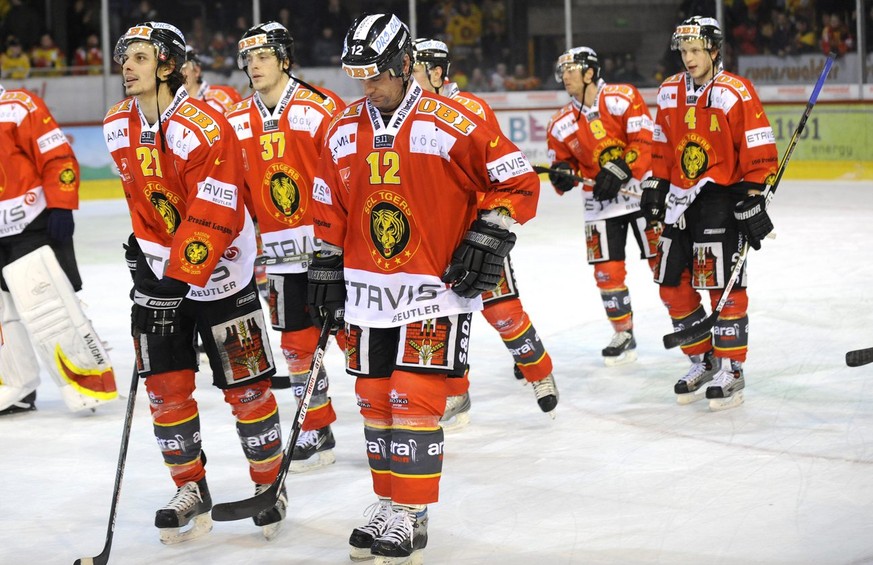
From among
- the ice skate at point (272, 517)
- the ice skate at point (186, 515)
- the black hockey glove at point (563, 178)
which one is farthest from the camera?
the black hockey glove at point (563, 178)

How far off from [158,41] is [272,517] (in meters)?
1.43

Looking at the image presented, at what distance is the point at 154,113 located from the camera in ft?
11.4

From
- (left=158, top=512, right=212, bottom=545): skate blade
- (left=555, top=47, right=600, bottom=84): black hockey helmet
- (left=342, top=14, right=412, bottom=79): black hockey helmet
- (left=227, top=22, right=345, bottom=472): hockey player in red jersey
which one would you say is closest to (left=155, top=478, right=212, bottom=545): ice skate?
(left=158, top=512, right=212, bottom=545): skate blade

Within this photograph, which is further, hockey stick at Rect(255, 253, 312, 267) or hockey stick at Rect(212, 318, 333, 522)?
hockey stick at Rect(255, 253, 312, 267)

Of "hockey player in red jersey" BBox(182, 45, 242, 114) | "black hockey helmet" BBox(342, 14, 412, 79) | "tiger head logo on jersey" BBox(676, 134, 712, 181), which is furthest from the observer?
"hockey player in red jersey" BBox(182, 45, 242, 114)

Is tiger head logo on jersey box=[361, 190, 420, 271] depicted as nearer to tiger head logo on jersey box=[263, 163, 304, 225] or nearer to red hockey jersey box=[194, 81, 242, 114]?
tiger head logo on jersey box=[263, 163, 304, 225]

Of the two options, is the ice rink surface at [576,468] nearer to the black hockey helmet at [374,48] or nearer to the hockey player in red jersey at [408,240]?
the hockey player in red jersey at [408,240]

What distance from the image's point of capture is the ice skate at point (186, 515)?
11.7ft

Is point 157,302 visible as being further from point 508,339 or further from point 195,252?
point 508,339

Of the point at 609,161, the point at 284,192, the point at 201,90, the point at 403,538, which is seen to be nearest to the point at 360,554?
the point at 403,538

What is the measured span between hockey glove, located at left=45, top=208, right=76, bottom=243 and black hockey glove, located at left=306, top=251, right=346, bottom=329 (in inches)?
84.1

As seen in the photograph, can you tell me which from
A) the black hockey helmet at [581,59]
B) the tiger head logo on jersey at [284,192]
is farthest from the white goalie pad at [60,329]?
the black hockey helmet at [581,59]

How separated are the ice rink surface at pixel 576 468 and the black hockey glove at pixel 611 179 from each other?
0.83 meters

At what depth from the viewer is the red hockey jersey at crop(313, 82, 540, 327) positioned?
321cm
